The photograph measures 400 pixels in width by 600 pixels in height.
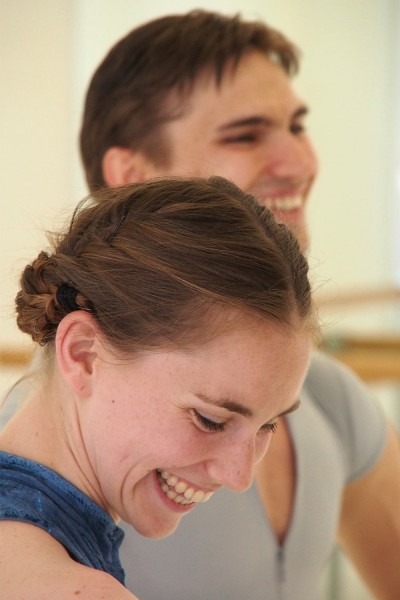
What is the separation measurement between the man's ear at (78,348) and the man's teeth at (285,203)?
0.79m

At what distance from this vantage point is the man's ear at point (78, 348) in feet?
3.23

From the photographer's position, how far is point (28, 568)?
87 centimetres

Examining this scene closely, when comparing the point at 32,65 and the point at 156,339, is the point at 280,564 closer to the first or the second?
the point at 156,339

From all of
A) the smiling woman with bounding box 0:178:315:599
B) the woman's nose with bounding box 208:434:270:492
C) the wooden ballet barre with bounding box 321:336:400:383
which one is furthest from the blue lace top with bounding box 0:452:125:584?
the wooden ballet barre with bounding box 321:336:400:383

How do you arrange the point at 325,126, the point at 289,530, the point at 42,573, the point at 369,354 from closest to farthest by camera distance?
the point at 42,573 → the point at 289,530 → the point at 369,354 → the point at 325,126

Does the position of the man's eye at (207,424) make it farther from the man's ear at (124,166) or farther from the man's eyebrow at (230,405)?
the man's ear at (124,166)

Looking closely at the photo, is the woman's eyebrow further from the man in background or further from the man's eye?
the man in background

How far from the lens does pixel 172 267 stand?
0.96m

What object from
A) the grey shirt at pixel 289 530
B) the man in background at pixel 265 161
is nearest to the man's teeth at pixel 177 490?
the grey shirt at pixel 289 530

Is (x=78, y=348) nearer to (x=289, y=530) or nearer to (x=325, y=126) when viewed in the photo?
(x=289, y=530)

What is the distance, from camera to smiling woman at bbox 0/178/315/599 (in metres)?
0.96

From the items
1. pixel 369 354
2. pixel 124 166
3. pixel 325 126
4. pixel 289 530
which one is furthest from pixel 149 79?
pixel 325 126

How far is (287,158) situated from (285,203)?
83 millimetres

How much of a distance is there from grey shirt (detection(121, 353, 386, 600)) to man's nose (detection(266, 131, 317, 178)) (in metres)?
0.34
